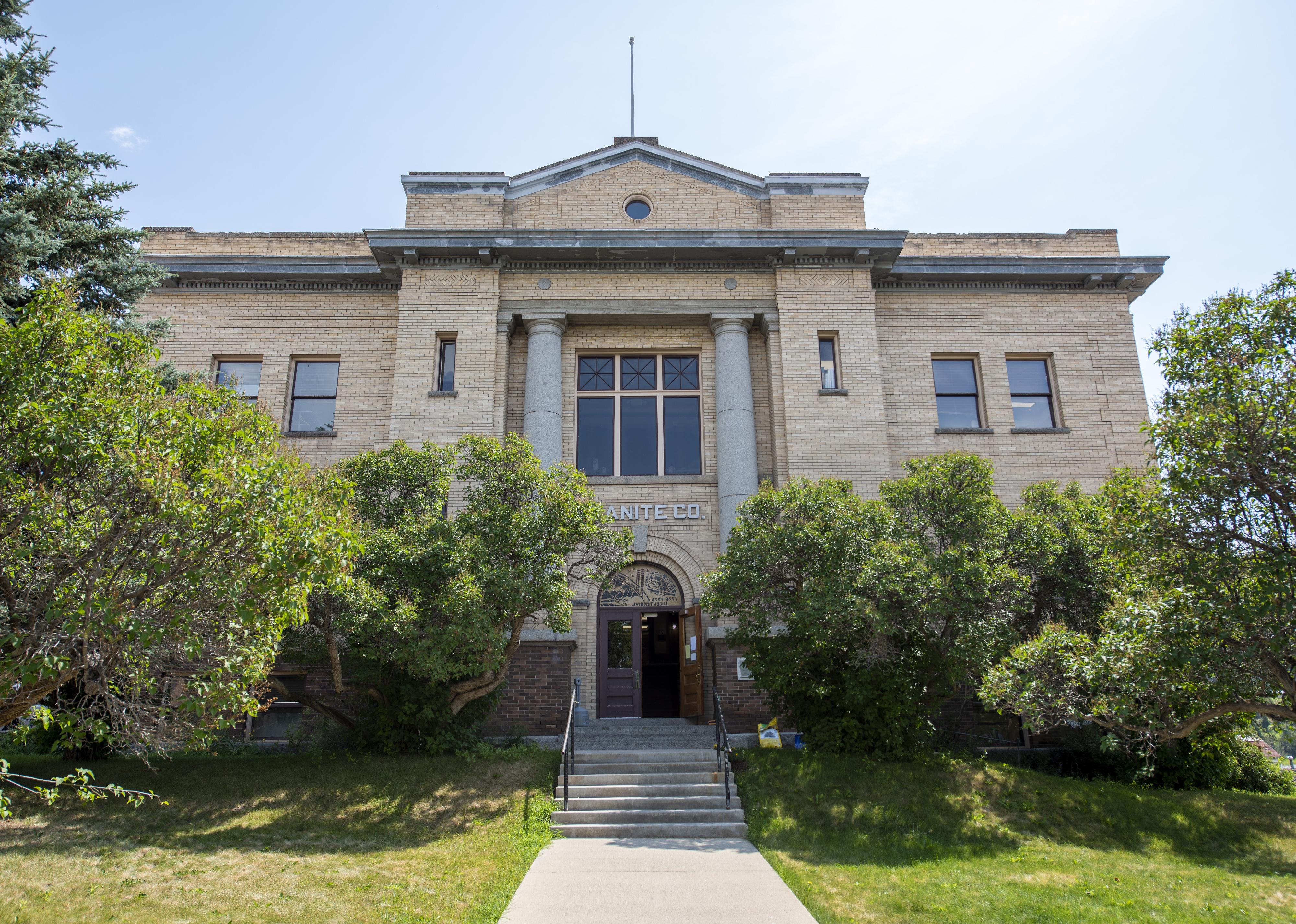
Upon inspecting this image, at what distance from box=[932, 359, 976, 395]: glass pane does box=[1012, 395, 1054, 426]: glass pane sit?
1049 millimetres

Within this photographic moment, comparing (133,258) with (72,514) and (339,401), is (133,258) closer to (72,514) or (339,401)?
(339,401)

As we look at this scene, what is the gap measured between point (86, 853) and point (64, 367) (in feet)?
20.2

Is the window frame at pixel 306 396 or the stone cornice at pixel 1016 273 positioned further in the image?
the stone cornice at pixel 1016 273

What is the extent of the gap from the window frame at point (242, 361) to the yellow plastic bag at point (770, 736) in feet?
42.5

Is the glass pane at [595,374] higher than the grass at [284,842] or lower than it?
higher

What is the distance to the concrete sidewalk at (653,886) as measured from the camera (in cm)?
827

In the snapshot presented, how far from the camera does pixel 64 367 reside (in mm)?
7043

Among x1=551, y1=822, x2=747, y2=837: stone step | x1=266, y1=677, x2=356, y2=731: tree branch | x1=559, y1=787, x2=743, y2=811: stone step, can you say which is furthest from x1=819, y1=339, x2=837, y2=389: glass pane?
x1=266, y1=677, x2=356, y2=731: tree branch

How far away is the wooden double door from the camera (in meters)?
17.3

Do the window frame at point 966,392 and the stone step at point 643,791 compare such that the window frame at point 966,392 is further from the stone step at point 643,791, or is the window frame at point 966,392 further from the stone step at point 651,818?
the stone step at point 651,818

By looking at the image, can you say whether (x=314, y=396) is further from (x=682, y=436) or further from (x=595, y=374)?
(x=682, y=436)

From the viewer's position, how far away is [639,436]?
63.2ft

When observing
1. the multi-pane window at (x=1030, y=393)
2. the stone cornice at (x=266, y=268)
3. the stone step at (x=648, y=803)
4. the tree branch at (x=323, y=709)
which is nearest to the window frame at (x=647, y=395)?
the stone cornice at (x=266, y=268)

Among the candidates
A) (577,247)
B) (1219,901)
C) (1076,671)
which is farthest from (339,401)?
(1219,901)
